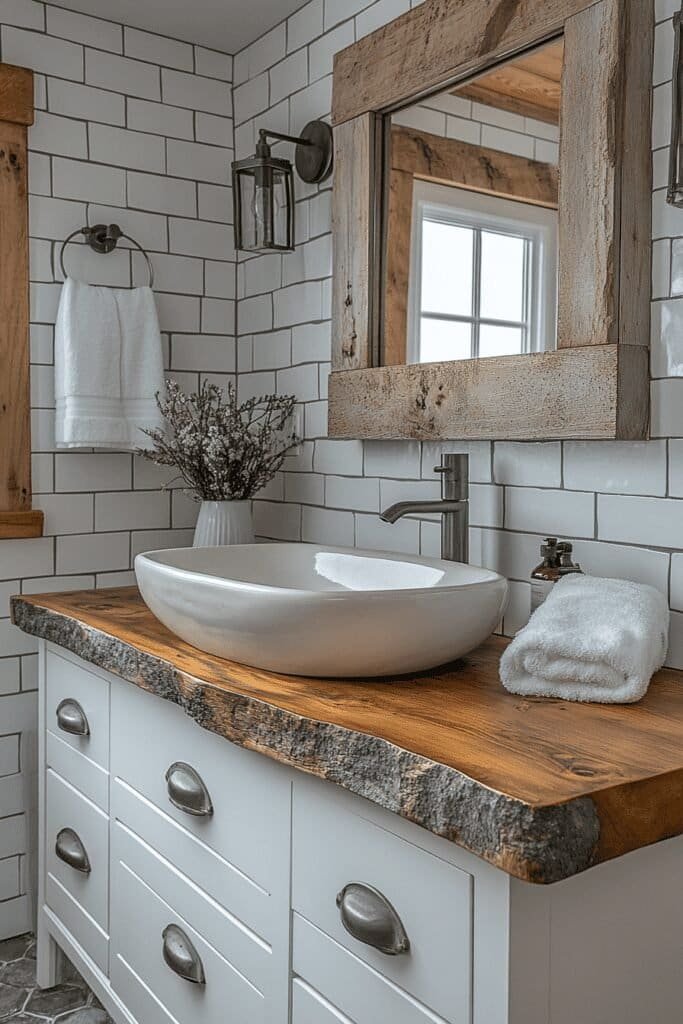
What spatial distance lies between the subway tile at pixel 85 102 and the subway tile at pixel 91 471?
876 millimetres

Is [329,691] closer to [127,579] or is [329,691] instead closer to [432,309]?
[432,309]

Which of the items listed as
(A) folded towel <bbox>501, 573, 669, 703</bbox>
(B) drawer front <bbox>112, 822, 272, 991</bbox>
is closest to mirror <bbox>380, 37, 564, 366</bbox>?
(A) folded towel <bbox>501, 573, 669, 703</bbox>

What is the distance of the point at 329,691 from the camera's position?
1346 millimetres

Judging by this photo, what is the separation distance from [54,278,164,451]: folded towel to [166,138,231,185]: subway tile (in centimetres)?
40

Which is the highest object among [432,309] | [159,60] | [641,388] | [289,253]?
[159,60]

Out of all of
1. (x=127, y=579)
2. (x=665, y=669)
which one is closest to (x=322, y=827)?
(x=665, y=669)

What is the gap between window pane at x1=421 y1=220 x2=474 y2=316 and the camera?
1.83 m

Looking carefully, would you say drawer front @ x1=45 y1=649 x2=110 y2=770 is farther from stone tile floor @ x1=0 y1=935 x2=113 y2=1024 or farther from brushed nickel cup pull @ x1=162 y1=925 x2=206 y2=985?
stone tile floor @ x1=0 y1=935 x2=113 y2=1024

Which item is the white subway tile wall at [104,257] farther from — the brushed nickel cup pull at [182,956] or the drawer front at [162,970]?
the brushed nickel cup pull at [182,956]

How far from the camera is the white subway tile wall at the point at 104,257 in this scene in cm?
240

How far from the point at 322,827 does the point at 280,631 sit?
0.27 metres

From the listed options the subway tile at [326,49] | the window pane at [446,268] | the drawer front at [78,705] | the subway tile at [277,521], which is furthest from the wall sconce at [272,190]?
the drawer front at [78,705]

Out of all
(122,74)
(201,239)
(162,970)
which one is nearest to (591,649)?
(162,970)

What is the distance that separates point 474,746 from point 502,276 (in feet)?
3.20
